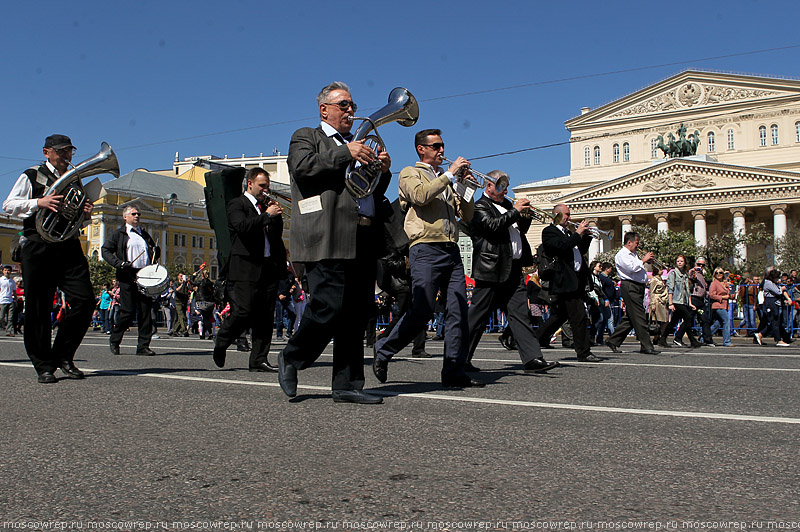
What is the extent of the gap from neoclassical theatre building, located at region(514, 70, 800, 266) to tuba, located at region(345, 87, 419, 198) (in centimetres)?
7433

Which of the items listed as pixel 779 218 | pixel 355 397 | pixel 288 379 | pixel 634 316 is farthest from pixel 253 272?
pixel 779 218

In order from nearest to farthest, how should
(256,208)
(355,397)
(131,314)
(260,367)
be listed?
(355,397), (260,367), (256,208), (131,314)

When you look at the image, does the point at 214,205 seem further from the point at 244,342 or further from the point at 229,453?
the point at 229,453

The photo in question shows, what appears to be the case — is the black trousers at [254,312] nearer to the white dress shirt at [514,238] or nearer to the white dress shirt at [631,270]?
the white dress shirt at [514,238]

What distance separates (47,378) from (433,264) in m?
3.12

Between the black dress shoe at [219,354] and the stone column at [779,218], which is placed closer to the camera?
the black dress shoe at [219,354]

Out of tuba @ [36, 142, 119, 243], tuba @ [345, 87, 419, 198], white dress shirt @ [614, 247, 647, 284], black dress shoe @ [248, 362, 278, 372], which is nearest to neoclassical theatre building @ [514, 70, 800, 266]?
white dress shirt @ [614, 247, 647, 284]

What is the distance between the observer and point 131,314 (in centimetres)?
1012

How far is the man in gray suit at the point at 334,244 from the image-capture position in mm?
4902

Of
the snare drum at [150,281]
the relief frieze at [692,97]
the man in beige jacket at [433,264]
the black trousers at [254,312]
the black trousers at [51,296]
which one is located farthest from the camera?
the relief frieze at [692,97]

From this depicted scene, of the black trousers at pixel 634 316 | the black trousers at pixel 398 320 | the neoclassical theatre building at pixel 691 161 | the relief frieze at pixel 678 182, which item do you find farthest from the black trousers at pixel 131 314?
Answer: the relief frieze at pixel 678 182

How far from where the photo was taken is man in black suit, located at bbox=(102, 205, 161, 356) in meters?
10.0

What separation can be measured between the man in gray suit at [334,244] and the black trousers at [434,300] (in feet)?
3.07

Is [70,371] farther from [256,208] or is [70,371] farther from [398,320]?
[398,320]
